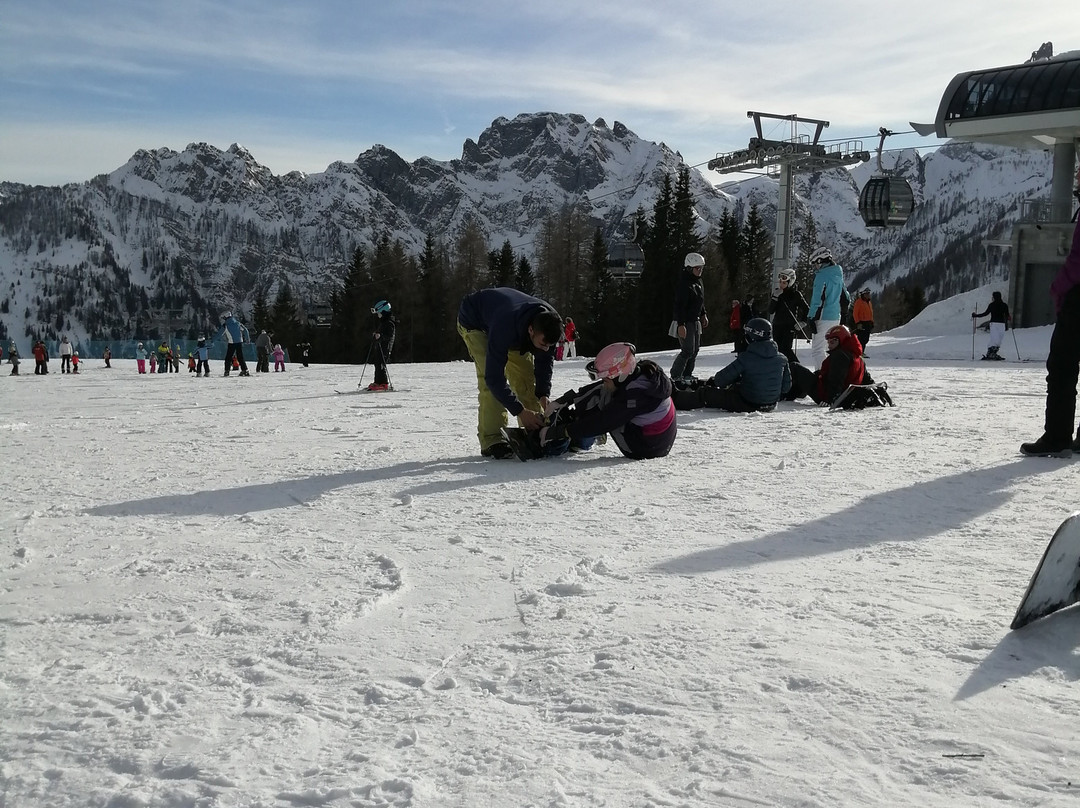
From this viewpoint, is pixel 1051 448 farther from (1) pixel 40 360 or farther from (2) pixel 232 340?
(1) pixel 40 360

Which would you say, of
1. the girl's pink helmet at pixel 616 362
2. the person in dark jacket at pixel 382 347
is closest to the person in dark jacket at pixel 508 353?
the girl's pink helmet at pixel 616 362

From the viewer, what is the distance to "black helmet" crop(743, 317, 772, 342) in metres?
8.51

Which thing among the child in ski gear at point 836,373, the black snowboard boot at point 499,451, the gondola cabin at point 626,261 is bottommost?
the black snowboard boot at point 499,451

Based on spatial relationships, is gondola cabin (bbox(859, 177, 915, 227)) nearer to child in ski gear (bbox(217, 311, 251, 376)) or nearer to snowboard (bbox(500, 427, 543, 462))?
child in ski gear (bbox(217, 311, 251, 376))

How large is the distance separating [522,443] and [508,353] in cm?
68

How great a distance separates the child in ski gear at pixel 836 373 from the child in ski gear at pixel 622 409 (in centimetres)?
374

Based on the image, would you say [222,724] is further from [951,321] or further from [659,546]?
[951,321]

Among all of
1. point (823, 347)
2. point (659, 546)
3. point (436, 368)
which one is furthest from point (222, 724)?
point (436, 368)

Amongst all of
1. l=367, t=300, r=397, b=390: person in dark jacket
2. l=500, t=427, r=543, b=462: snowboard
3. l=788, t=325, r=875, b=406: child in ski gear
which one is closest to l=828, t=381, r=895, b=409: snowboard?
l=788, t=325, r=875, b=406: child in ski gear

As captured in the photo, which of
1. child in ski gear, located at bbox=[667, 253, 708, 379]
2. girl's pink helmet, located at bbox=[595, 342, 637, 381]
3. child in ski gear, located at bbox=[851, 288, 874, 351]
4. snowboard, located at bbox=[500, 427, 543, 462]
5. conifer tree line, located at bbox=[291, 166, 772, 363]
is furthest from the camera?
conifer tree line, located at bbox=[291, 166, 772, 363]

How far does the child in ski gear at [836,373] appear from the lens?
943cm

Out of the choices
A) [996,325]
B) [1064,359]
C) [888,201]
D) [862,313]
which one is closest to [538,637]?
[1064,359]

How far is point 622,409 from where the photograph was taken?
244 inches

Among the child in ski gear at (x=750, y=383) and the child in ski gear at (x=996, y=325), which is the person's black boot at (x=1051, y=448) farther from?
the child in ski gear at (x=996, y=325)
